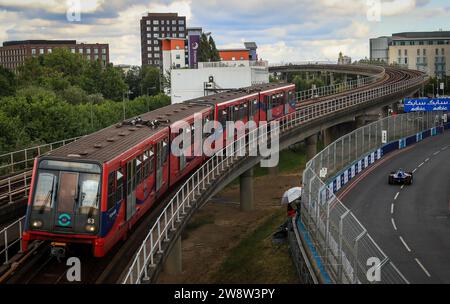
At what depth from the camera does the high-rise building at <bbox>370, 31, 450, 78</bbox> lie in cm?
17150

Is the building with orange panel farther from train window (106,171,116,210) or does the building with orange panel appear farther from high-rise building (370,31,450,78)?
train window (106,171,116,210)

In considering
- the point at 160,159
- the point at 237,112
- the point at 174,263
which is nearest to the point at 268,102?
the point at 237,112

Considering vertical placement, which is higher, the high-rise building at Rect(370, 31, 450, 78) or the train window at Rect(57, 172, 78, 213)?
the high-rise building at Rect(370, 31, 450, 78)

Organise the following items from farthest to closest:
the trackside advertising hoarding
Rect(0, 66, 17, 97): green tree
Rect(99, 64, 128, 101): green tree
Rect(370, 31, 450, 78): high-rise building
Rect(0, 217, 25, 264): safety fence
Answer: Rect(370, 31, 450, 78): high-rise building → Rect(99, 64, 128, 101): green tree → Rect(0, 66, 17, 97): green tree → the trackside advertising hoarding → Rect(0, 217, 25, 264): safety fence

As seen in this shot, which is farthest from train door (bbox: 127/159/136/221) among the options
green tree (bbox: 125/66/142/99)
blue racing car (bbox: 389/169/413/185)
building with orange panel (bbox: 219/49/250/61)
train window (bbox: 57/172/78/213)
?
green tree (bbox: 125/66/142/99)

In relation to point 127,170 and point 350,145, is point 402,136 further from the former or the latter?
point 127,170

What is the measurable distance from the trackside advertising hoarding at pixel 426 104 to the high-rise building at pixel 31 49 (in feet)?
442

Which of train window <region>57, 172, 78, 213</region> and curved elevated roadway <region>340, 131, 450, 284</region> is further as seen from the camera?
curved elevated roadway <region>340, 131, 450, 284</region>

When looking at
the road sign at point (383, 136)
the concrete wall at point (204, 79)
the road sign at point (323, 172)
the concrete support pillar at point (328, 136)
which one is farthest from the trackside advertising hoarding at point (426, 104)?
the road sign at point (323, 172)

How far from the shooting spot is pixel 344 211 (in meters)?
22.1

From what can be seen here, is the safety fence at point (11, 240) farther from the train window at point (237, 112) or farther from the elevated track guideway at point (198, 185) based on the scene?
the train window at point (237, 112)

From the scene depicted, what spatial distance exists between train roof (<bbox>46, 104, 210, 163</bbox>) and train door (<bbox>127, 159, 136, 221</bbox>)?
0.67 m

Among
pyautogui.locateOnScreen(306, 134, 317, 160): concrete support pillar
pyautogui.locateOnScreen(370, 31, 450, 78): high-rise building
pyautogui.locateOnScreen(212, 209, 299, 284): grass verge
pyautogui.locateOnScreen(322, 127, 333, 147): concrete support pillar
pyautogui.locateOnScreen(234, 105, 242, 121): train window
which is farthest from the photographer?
pyautogui.locateOnScreen(370, 31, 450, 78): high-rise building

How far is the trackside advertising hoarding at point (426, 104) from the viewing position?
64.6m
